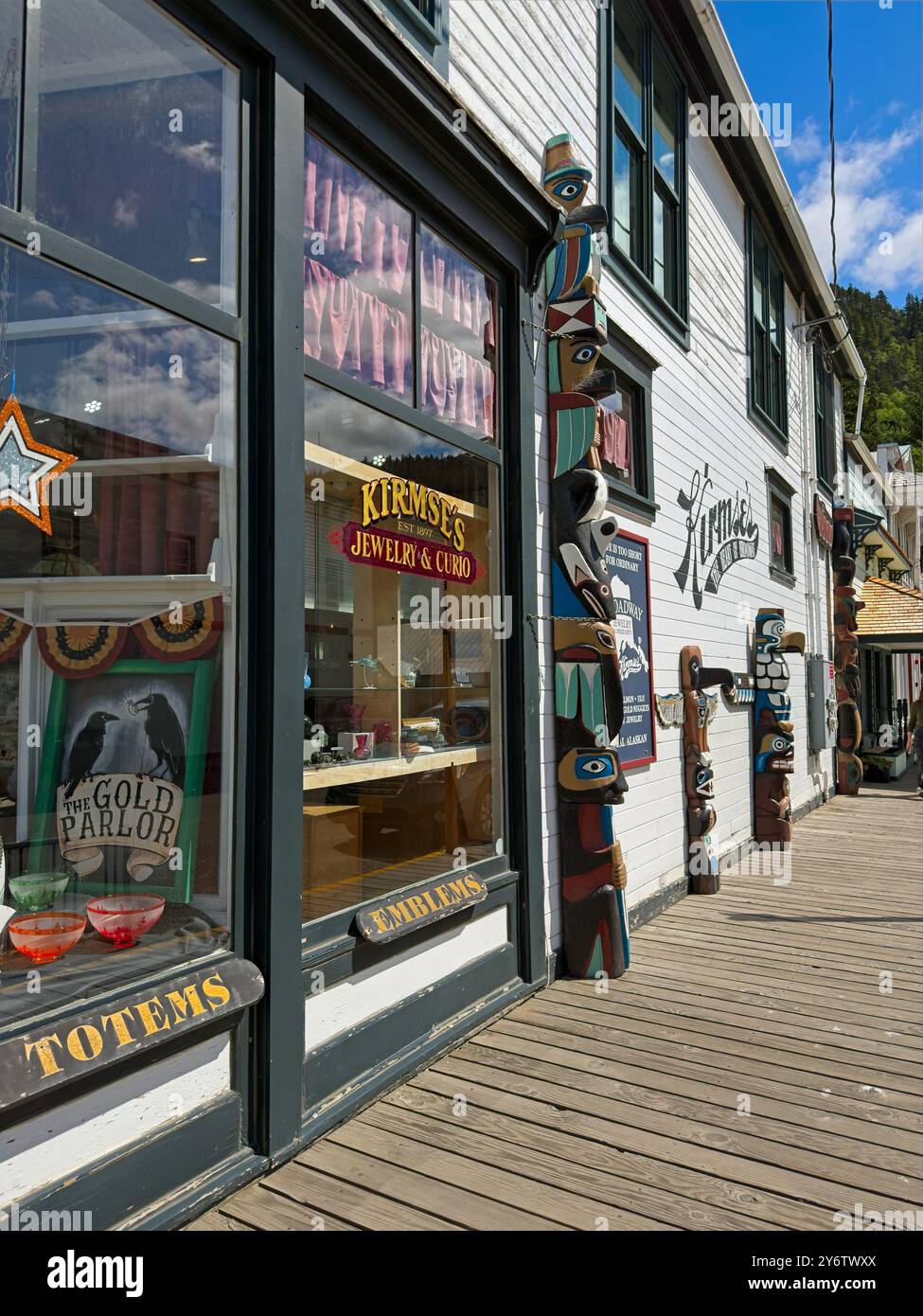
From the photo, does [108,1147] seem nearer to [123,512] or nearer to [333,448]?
[123,512]

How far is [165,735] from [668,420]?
5.41 meters

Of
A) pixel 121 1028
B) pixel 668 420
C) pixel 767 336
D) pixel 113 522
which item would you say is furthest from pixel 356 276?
pixel 767 336

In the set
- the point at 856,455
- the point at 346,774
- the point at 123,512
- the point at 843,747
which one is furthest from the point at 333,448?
the point at 856,455

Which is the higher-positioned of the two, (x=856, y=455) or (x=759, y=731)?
(x=856, y=455)

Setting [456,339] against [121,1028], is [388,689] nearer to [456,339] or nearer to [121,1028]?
[456,339]

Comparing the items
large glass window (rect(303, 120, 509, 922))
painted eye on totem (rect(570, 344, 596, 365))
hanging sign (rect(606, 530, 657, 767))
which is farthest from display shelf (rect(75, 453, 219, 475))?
hanging sign (rect(606, 530, 657, 767))

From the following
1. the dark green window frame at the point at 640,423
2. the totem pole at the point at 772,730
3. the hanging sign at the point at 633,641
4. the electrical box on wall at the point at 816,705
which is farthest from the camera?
the electrical box on wall at the point at 816,705

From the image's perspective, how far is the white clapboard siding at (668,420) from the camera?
4.92 meters

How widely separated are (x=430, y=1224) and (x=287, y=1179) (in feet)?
1.63

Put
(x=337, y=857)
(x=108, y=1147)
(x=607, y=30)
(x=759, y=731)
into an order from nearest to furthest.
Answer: (x=108, y=1147), (x=337, y=857), (x=607, y=30), (x=759, y=731)

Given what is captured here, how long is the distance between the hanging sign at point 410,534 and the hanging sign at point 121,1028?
1649 millimetres

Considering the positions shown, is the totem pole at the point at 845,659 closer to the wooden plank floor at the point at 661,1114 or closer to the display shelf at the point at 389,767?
the wooden plank floor at the point at 661,1114

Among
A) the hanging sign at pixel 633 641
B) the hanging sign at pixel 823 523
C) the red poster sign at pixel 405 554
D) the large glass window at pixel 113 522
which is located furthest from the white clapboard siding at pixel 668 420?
the large glass window at pixel 113 522
